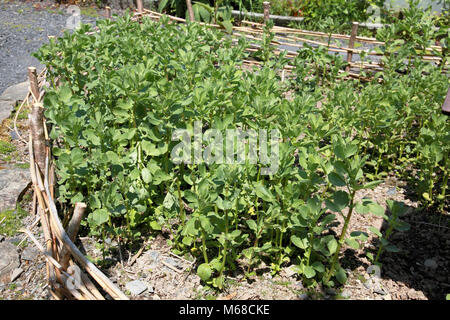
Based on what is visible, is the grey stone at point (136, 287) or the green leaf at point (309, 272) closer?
the green leaf at point (309, 272)

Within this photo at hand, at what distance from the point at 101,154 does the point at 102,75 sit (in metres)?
0.95

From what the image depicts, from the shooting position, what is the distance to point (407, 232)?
312 centimetres

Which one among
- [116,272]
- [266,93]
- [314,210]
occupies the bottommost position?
[116,272]

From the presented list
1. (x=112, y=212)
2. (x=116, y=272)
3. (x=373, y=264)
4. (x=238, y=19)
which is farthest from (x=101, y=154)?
(x=238, y=19)

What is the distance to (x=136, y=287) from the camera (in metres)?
2.57

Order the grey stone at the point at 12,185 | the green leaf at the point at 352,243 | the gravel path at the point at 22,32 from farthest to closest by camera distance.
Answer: the gravel path at the point at 22,32
the grey stone at the point at 12,185
the green leaf at the point at 352,243

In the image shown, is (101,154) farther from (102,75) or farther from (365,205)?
(365,205)

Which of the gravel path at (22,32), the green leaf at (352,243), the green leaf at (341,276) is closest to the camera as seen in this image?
the green leaf at (352,243)

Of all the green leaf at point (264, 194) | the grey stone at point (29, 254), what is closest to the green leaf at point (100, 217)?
the grey stone at point (29, 254)

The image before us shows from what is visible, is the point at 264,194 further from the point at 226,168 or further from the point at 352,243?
the point at 352,243

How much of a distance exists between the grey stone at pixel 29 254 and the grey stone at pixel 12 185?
46 cm

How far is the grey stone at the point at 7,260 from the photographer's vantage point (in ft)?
8.77

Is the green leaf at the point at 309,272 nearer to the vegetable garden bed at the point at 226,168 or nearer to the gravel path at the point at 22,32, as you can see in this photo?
the vegetable garden bed at the point at 226,168

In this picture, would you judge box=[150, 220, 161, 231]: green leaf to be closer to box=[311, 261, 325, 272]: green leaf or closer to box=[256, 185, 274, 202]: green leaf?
box=[256, 185, 274, 202]: green leaf
